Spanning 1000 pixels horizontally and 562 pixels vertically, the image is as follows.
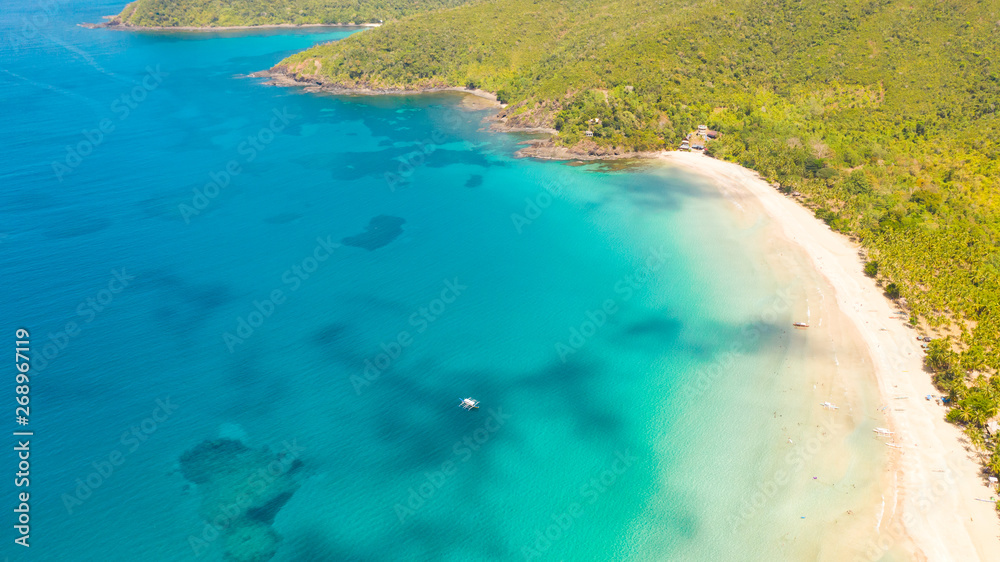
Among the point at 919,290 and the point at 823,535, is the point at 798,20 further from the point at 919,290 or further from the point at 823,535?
the point at 823,535
